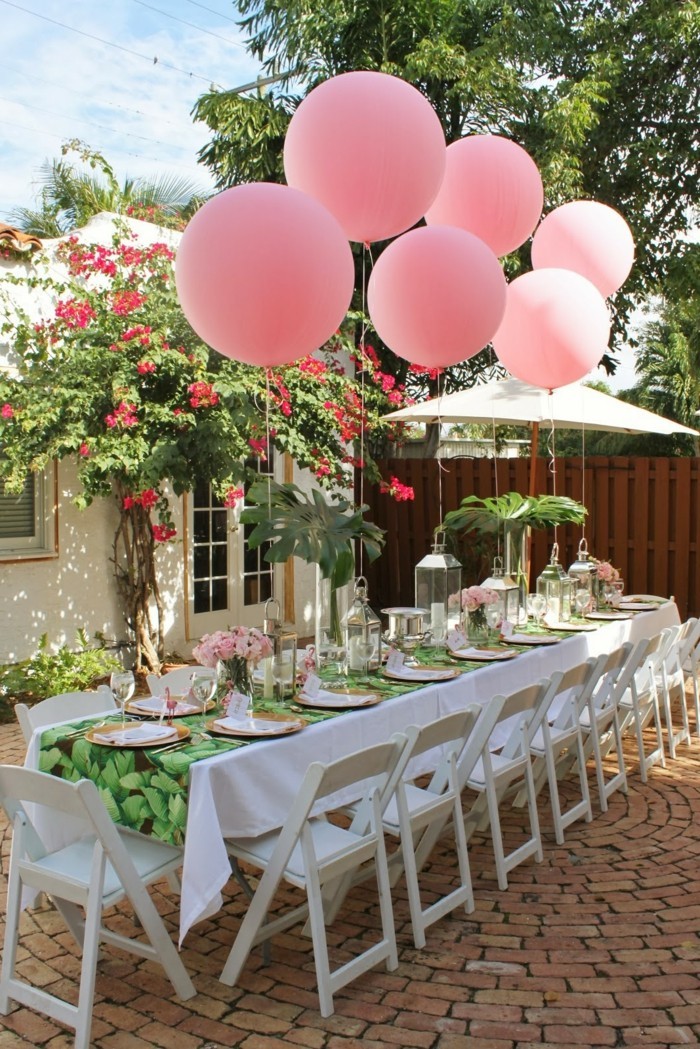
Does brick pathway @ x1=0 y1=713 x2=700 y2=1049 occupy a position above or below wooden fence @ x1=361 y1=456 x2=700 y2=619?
below

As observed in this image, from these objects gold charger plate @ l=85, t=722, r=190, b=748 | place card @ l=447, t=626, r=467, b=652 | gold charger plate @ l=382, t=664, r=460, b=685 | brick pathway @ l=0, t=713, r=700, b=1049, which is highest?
place card @ l=447, t=626, r=467, b=652

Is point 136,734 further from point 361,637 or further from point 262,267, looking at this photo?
point 262,267

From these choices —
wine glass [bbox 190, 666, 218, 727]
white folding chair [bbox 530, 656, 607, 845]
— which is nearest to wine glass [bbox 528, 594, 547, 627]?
white folding chair [bbox 530, 656, 607, 845]

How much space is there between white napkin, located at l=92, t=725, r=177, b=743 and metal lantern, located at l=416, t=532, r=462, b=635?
7.17 feet

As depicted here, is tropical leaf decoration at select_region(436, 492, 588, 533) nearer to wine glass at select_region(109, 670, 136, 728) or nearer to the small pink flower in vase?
the small pink flower in vase

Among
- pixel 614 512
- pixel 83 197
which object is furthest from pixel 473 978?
pixel 83 197

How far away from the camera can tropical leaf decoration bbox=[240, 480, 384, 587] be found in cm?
434

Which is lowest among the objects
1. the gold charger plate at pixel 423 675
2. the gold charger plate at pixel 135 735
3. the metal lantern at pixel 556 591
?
the gold charger plate at pixel 135 735

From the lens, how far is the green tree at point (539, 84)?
39.1 feet

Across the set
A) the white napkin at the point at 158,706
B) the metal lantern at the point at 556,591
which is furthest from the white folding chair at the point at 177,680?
the metal lantern at the point at 556,591

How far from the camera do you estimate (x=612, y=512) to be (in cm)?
1082

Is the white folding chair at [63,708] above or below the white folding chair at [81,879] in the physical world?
above

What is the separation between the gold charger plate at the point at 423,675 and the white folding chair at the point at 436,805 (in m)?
0.34

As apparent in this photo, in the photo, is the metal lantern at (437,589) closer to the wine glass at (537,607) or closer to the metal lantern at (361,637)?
the wine glass at (537,607)
